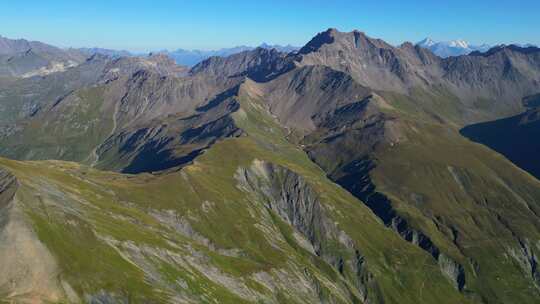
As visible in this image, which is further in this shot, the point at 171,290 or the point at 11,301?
the point at 171,290

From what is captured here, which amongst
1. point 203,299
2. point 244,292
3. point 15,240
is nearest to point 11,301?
point 15,240

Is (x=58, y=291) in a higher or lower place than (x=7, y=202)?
lower

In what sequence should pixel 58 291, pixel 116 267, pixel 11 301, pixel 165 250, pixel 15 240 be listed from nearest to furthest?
pixel 11 301, pixel 58 291, pixel 15 240, pixel 116 267, pixel 165 250

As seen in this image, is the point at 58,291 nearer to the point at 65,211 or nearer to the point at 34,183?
the point at 65,211

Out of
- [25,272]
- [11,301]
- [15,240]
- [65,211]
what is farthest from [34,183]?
[11,301]

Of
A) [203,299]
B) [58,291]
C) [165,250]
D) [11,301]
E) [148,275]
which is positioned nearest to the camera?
[11,301]

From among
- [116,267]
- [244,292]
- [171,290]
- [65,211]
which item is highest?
[65,211]

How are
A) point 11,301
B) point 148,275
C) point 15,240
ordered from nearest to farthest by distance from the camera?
point 11,301 < point 15,240 < point 148,275

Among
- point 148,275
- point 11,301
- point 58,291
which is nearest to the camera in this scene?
point 11,301

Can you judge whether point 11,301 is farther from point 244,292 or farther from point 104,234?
point 244,292
